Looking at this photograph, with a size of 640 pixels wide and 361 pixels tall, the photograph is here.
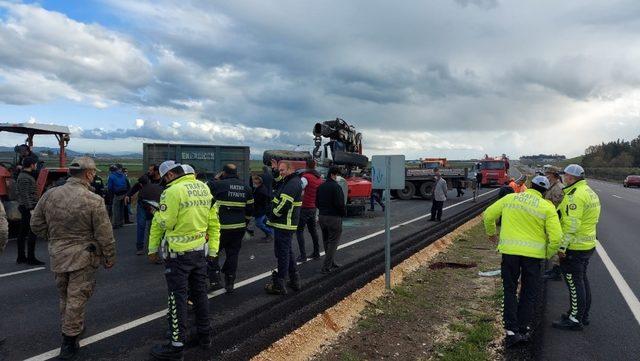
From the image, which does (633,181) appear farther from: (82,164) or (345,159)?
(82,164)

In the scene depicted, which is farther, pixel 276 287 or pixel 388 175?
pixel 388 175

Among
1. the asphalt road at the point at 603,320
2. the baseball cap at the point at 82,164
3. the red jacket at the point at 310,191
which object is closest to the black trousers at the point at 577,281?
the asphalt road at the point at 603,320

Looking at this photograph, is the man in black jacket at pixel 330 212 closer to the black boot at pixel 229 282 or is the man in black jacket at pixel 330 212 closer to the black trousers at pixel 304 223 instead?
the black trousers at pixel 304 223

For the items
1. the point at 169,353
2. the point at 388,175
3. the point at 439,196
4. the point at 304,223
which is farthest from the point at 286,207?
the point at 439,196

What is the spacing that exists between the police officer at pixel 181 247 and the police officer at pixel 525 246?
330cm

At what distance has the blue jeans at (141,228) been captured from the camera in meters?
8.88

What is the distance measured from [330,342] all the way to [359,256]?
4.04 metres

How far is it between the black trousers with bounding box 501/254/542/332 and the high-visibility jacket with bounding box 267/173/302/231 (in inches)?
112

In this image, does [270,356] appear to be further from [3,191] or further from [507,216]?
[3,191]

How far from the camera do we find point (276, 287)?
21.0ft

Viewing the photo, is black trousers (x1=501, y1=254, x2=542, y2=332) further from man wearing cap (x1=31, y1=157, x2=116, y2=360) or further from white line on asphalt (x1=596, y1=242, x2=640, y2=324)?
man wearing cap (x1=31, y1=157, x2=116, y2=360)

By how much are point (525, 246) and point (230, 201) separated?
12.1ft

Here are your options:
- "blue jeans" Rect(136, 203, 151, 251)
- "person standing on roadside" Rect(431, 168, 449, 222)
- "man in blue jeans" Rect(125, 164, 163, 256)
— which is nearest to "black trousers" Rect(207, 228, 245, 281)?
"man in blue jeans" Rect(125, 164, 163, 256)

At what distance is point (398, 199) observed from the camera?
80.3ft
